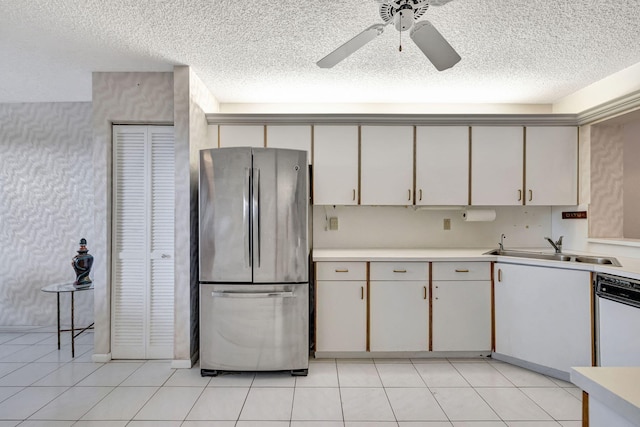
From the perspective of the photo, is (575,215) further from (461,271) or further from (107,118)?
(107,118)

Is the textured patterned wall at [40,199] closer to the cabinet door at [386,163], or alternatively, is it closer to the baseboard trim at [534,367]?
the cabinet door at [386,163]

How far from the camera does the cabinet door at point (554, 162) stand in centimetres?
333

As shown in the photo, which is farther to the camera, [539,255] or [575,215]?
[575,215]

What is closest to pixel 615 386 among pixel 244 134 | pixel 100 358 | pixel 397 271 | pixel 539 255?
pixel 397 271

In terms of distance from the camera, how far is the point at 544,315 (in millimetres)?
2754

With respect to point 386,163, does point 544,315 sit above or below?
below

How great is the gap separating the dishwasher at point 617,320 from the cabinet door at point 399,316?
1.20 meters

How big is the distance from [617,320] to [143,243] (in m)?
3.64

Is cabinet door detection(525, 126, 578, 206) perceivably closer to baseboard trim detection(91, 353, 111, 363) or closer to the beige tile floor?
the beige tile floor

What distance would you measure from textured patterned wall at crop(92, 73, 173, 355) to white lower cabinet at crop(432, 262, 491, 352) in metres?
2.81

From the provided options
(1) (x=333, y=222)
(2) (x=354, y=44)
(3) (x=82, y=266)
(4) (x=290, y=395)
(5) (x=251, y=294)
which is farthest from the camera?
(1) (x=333, y=222)

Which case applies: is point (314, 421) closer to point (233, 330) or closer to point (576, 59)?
point (233, 330)

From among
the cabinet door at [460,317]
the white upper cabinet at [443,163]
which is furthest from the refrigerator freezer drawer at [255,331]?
the white upper cabinet at [443,163]

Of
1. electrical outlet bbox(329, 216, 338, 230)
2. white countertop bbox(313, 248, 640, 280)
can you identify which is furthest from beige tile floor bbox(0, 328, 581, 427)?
electrical outlet bbox(329, 216, 338, 230)
